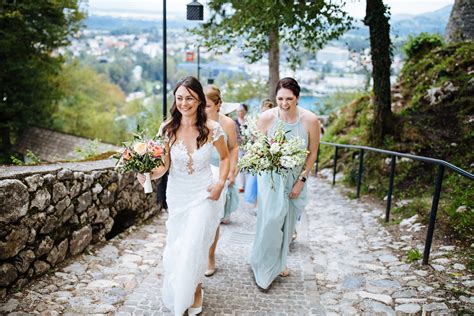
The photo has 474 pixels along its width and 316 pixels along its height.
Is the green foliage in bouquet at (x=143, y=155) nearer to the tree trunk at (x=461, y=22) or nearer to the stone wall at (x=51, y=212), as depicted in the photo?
the stone wall at (x=51, y=212)

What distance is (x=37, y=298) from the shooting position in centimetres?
349

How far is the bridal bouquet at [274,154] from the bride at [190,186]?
34 cm

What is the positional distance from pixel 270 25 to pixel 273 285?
5.27 metres

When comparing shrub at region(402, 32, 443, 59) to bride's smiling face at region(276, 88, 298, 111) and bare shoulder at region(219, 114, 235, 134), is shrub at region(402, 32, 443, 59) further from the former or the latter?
bare shoulder at region(219, 114, 235, 134)

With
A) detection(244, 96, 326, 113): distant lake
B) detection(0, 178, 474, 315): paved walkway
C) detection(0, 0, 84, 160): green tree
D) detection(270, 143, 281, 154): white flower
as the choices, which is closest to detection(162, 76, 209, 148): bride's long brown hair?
detection(270, 143, 281, 154): white flower

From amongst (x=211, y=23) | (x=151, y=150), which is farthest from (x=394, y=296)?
(x=211, y=23)

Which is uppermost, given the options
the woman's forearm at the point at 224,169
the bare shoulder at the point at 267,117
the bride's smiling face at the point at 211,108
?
the bride's smiling face at the point at 211,108

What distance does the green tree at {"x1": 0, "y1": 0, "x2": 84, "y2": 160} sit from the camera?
1797 centimetres

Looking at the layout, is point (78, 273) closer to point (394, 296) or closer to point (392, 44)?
point (394, 296)

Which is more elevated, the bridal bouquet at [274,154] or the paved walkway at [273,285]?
the bridal bouquet at [274,154]

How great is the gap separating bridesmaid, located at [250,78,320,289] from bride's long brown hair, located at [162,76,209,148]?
2.83 ft

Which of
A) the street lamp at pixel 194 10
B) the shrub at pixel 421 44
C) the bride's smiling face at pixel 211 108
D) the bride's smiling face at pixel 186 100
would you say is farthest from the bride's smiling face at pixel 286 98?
the shrub at pixel 421 44

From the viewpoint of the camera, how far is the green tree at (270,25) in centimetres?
730

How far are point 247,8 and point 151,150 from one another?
537 cm
